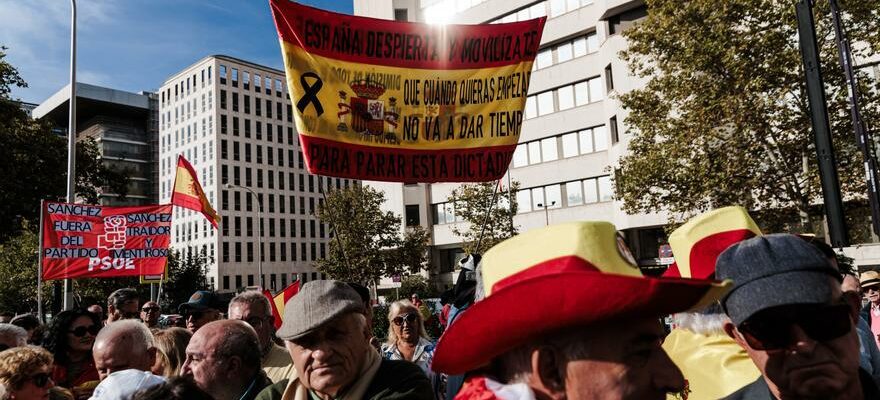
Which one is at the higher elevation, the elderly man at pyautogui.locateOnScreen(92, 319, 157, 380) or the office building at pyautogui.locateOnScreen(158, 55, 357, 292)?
the office building at pyautogui.locateOnScreen(158, 55, 357, 292)

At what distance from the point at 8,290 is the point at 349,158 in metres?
59.8

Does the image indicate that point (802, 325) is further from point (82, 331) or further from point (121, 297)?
point (121, 297)

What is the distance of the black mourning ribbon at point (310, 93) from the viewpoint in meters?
4.88

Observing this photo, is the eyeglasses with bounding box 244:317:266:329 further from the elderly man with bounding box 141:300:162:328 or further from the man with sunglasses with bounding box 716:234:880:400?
the elderly man with bounding box 141:300:162:328

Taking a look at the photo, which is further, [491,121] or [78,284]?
[78,284]

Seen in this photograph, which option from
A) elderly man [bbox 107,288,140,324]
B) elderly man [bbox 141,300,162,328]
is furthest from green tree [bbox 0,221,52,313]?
elderly man [bbox 107,288,140,324]

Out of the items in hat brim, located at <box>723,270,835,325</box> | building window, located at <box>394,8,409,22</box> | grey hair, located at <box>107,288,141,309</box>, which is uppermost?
building window, located at <box>394,8,409,22</box>

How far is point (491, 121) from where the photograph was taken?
5449mm

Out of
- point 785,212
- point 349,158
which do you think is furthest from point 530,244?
point 785,212

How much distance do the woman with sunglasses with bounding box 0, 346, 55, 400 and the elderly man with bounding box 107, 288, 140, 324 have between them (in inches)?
146

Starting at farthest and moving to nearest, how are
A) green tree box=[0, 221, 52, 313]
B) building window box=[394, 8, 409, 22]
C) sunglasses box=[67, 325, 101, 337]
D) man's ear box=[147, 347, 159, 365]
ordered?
building window box=[394, 8, 409, 22]
green tree box=[0, 221, 52, 313]
sunglasses box=[67, 325, 101, 337]
man's ear box=[147, 347, 159, 365]

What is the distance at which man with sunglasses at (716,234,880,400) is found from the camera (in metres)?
1.56

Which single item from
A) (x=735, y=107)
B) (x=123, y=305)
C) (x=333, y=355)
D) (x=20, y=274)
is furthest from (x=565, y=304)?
(x=20, y=274)

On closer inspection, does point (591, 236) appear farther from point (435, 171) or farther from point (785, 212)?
point (785, 212)
